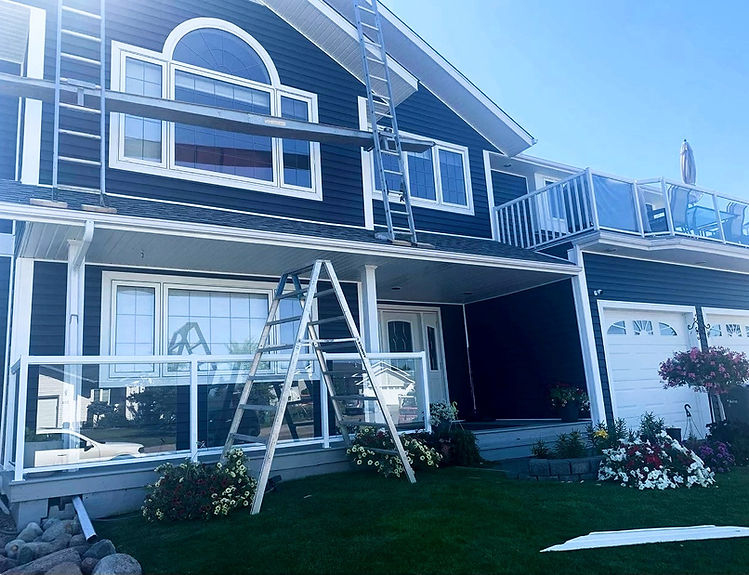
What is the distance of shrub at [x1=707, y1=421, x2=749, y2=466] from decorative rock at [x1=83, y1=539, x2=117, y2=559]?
723 centimetres

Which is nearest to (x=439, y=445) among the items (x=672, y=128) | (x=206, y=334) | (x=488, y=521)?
(x=488, y=521)

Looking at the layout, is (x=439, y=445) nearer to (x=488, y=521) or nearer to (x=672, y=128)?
(x=488, y=521)

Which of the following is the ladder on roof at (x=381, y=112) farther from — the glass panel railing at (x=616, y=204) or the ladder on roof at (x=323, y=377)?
the glass panel railing at (x=616, y=204)

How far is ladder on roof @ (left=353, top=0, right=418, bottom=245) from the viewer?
8891 mm

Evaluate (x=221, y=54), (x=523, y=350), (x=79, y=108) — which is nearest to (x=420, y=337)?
(x=523, y=350)

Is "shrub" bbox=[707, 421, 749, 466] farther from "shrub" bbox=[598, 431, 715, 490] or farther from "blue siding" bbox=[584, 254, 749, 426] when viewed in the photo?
"blue siding" bbox=[584, 254, 749, 426]

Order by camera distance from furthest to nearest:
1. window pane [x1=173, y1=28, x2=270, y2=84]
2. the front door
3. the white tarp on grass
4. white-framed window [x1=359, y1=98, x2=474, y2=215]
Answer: the front door, white-framed window [x1=359, y1=98, x2=474, y2=215], window pane [x1=173, y1=28, x2=270, y2=84], the white tarp on grass

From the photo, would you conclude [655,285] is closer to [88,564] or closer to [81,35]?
[81,35]

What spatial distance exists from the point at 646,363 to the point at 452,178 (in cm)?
467

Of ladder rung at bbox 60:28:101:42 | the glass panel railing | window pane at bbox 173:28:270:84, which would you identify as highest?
window pane at bbox 173:28:270:84

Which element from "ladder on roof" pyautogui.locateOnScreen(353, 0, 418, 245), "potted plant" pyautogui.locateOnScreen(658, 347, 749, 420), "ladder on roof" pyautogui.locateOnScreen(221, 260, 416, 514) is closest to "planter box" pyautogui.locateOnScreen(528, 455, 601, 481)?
"ladder on roof" pyautogui.locateOnScreen(221, 260, 416, 514)

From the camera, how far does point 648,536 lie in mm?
4500

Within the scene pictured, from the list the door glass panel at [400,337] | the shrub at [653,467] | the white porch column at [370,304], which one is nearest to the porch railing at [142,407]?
the white porch column at [370,304]

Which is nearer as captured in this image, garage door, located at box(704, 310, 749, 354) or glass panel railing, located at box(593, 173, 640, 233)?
glass panel railing, located at box(593, 173, 640, 233)
